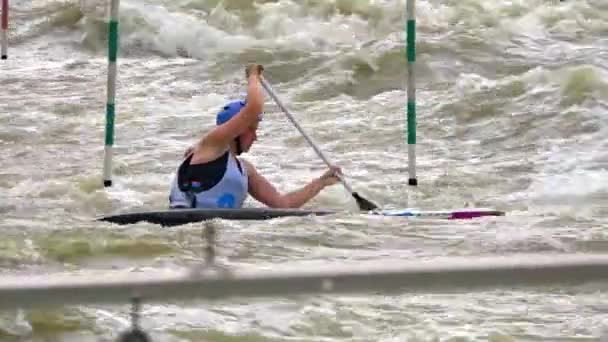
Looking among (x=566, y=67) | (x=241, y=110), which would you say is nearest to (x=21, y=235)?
(x=241, y=110)

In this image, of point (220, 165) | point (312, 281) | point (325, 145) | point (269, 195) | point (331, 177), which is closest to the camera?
point (312, 281)

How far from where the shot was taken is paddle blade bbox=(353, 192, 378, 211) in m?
6.89

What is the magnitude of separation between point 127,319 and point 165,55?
851cm

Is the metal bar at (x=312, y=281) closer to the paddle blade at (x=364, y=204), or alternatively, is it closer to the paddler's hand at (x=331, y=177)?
the paddler's hand at (x=331, y=177)

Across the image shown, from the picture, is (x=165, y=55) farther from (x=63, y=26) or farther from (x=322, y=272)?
(x=322, y=272)

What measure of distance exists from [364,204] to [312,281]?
5267 millimetres

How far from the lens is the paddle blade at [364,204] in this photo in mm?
6895

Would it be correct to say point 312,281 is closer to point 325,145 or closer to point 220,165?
point 220,165

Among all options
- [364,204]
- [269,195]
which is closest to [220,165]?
[269,195]

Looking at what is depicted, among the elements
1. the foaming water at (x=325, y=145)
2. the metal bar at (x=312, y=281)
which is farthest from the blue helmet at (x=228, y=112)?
the metal bar at (x=312, y=281)

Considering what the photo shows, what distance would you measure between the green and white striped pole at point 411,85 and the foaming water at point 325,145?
205mm

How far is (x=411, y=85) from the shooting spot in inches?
283

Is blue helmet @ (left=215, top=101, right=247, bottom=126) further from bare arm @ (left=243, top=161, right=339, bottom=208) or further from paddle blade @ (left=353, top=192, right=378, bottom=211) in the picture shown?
paddle blade @ (left=353, top=192, right=378, bottom=211)

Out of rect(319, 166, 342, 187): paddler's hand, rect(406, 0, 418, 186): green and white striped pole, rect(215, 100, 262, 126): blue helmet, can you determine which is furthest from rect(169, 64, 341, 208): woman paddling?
rect(406, 0, 418, 186): green and white striped pole
